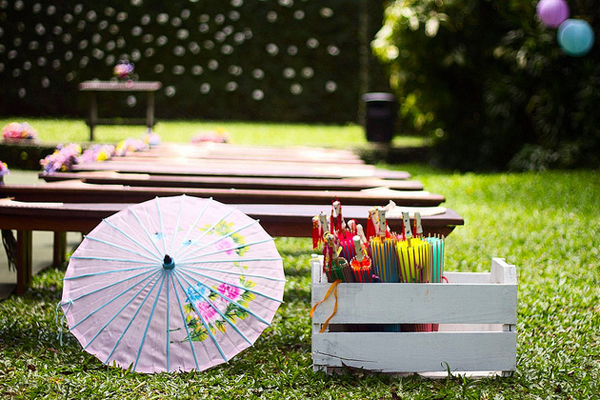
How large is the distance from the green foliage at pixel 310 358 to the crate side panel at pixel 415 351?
52 mm

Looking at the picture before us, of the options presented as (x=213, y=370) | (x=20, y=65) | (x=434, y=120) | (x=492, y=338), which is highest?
(x=20, y=65)

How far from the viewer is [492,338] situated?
2.22 m

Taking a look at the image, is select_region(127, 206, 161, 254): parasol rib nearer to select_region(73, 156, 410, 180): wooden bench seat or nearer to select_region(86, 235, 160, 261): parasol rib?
select_region(86, 235, 160, 261): parasol rib

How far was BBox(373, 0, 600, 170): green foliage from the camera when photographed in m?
7.38

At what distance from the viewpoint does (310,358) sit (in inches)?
97.3

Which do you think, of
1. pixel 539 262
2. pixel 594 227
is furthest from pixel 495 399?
pixel 594 227

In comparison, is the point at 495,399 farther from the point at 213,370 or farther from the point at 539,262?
the point at 539,262

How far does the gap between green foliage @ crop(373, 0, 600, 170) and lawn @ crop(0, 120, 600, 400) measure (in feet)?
10.7

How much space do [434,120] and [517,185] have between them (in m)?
2.42

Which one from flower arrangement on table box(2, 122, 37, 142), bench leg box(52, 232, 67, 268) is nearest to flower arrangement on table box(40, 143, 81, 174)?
bench leg box(52, 232, 67, 268)

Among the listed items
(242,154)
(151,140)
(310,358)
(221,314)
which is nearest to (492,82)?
(242,154)

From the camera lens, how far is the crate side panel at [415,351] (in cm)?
221

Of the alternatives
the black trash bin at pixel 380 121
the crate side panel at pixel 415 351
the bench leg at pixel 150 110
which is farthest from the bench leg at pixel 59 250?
the black trash bin at pixel 380 121

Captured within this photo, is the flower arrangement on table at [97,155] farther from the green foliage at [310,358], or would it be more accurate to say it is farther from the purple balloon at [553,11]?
the purple balloon at [553,11]
